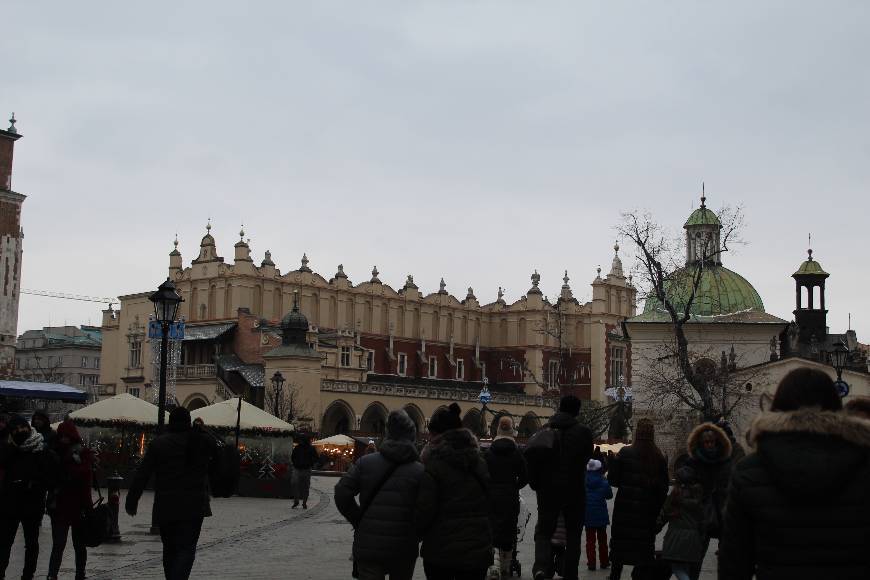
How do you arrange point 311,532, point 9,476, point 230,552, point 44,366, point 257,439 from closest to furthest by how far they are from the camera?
1. point 9,476
2. point 230,552
3. point 311,532
4. point 257,439
5. point 44,366

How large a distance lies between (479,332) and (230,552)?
69.8m

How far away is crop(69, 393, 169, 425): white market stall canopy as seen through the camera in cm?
3212

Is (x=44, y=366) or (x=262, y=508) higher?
(x=44, y=366)

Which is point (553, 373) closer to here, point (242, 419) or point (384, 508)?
point (242, 419)

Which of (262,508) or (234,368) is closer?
(262,508)

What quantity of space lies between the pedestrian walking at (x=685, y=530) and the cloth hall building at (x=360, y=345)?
4870 cm

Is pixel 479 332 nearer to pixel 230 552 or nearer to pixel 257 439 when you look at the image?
pixel 257 439

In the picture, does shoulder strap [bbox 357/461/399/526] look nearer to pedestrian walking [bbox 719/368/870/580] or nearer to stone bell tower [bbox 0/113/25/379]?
pedestrian walking [bbox 719/368/870/580]

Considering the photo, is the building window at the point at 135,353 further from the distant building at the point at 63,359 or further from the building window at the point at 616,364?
the distant building at the point at 63,359

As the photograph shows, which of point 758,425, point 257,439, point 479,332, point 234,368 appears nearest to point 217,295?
point 234,368

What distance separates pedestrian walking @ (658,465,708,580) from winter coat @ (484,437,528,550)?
174 cm

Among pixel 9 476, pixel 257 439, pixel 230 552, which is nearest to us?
pixel 9 476

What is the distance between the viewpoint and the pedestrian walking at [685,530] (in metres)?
10.3

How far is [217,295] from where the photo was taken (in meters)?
72.2
